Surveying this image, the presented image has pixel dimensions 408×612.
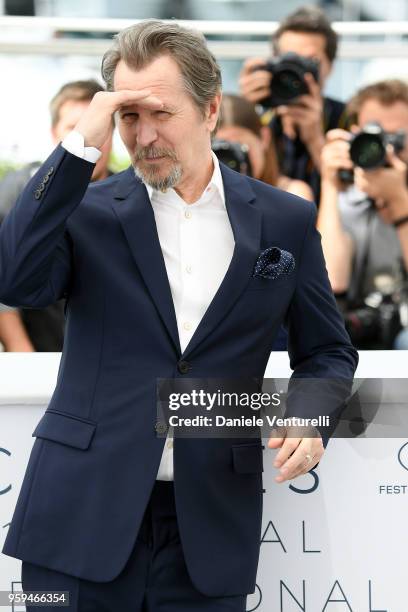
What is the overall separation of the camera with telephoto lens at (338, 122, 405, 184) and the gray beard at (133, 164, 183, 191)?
70.2 inches

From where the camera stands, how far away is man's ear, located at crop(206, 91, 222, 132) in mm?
1731

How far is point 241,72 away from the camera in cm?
354

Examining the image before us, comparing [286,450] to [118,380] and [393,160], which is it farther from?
[393,160]

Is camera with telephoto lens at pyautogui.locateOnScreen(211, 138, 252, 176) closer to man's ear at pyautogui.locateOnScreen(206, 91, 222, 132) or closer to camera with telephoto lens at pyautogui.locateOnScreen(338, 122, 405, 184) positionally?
camera with telephoto lens at pyautogui.locateOnScreen(338, 122, 405, 184)

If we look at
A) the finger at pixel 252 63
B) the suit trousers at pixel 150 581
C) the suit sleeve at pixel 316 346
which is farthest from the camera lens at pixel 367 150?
the suit trousers at pixel 150 581

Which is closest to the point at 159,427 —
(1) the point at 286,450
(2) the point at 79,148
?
(1) the point at 286,450

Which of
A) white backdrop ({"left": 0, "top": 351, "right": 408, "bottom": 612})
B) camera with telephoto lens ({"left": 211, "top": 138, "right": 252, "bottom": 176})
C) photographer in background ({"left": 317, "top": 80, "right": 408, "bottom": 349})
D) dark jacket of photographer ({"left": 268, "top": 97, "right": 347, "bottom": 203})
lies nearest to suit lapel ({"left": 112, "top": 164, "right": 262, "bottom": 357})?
white backdrop ({"left": 0, "top": 351, "right": 408, "bottom": 612})

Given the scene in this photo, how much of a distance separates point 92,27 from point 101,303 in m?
2.04

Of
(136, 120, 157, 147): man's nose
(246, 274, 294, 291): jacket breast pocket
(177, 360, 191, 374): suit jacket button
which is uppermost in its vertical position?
(136, 120, 157, 147): man's nose

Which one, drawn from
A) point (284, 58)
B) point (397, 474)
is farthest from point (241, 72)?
point (397, 474)

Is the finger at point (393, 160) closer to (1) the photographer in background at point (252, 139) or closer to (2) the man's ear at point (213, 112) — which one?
(1) the photographer in background at point (252, 139)

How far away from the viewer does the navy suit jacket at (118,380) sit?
1.54m

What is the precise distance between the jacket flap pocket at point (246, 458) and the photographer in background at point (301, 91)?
1.92 meters

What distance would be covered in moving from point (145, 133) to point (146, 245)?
0.57 ft
